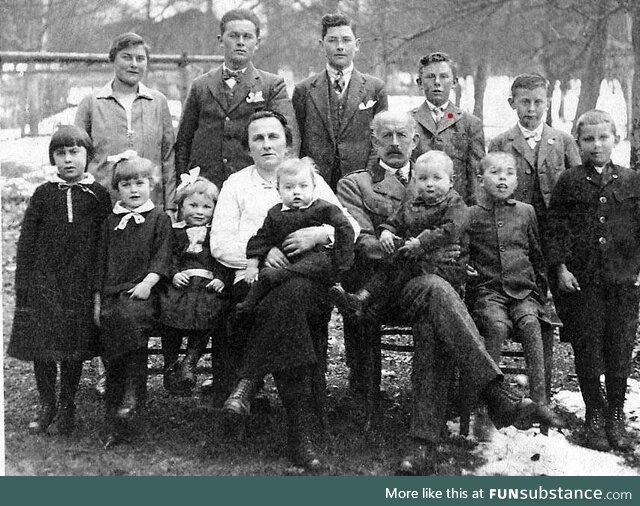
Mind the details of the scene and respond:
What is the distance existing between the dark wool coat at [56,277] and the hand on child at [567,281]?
2339mm

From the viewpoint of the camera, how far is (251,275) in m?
3.46

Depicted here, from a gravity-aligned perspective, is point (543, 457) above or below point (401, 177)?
below

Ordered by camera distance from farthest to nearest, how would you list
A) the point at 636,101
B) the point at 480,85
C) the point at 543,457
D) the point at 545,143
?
the point at 480,85 → the point at 636,101 → the point at 545,143 → the point at 543,457

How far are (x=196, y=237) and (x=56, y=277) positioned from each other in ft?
2.35

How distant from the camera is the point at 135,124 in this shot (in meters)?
4.28

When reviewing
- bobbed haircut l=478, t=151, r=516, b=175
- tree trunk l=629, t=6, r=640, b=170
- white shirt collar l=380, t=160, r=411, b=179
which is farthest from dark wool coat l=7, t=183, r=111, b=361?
tree trunk l=629, t=6, r=640, b=170

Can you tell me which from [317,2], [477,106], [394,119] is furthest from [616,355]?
[477,106]

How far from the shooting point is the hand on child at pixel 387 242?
350cm

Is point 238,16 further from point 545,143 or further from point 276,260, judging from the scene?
point 545,143

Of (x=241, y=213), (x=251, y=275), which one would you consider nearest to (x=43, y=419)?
(x=251, y=275)

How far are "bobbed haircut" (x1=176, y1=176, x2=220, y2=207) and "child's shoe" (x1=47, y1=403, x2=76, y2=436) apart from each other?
1173 mm

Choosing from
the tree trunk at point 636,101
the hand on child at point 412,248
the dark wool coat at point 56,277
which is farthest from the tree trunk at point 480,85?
the dark wool coat at point 56,277

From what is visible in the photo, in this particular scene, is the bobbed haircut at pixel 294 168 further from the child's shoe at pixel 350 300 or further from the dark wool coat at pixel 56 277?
the dark wool coat at pixel 56 277

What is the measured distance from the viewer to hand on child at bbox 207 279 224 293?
3568 millimetres
